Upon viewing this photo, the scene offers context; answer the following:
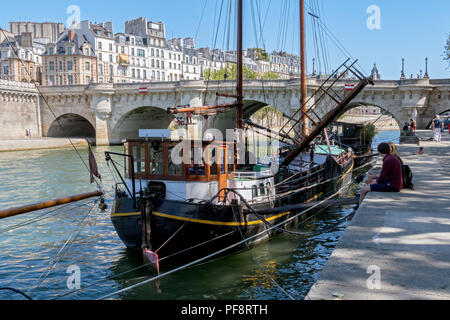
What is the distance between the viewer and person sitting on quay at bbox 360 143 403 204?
9.12 meters

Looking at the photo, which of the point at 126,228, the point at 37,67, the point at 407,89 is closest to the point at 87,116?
the point at 37,67

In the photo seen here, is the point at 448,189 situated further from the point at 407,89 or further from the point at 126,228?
the point at 407,89

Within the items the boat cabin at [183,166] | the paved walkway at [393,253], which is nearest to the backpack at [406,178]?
the paved walkway at [393,253]

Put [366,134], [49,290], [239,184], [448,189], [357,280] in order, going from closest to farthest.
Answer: [357,280] → [49,290] → [448,189] → [239,184] → [366,134]

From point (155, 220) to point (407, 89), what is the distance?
33.5m

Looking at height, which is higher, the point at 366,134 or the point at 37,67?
the point at 37,67

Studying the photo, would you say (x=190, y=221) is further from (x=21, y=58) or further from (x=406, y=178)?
(x=21, y=58)

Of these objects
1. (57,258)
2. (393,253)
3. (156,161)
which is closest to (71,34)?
(57,258)

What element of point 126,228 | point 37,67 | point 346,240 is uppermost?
point 37,67

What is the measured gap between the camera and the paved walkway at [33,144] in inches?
1657

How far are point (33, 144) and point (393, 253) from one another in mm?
44111

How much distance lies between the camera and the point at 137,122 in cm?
5541

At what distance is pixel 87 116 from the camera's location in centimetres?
5147

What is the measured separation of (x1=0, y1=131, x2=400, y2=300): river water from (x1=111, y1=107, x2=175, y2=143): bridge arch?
36.0 meters
